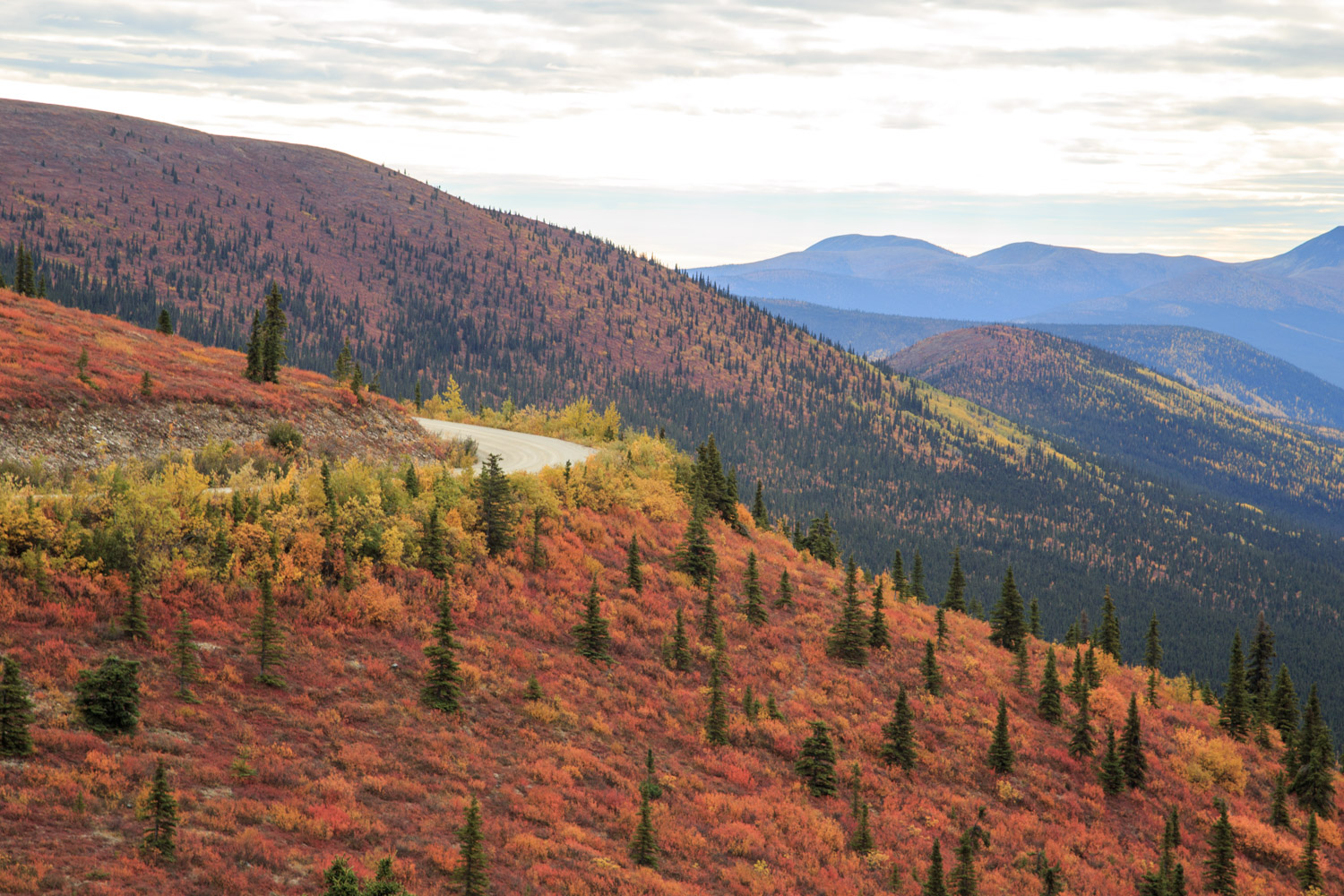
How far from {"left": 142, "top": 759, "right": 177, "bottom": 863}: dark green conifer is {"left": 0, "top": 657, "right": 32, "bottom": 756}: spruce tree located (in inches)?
106

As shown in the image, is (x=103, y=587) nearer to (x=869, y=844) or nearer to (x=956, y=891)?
(x=869, y=844)

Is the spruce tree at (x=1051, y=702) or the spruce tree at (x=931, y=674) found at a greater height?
the spruce tree at (x=931, y=674)

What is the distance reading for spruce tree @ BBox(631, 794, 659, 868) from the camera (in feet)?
56.0

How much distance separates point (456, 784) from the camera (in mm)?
17094

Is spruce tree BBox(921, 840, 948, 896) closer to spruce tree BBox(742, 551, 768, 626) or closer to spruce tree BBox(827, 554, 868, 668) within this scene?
spruce tree BBox(742, 551, 768, 626)

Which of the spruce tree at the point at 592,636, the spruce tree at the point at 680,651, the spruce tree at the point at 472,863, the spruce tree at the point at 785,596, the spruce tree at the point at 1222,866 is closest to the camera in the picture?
the spruce tree at the point at 472,863

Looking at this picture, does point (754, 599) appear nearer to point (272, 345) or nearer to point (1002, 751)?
point (1002, 751)

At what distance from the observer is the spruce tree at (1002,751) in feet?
106

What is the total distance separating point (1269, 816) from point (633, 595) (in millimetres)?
35520

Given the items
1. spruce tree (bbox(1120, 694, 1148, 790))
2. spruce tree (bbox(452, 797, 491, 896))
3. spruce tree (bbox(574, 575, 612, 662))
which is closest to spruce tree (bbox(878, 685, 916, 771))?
spruce tree (bbox(574, 575, 612, 662))

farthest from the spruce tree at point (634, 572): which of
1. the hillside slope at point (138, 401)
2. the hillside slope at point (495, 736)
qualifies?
the hillside slope at point (138, 401)

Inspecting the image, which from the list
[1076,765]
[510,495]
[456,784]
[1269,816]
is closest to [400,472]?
[510,495]

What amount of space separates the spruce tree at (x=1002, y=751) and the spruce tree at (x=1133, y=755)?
7.85 meters

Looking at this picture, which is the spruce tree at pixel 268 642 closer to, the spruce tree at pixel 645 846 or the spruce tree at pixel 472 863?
the spruce tree at pixel 472 863
